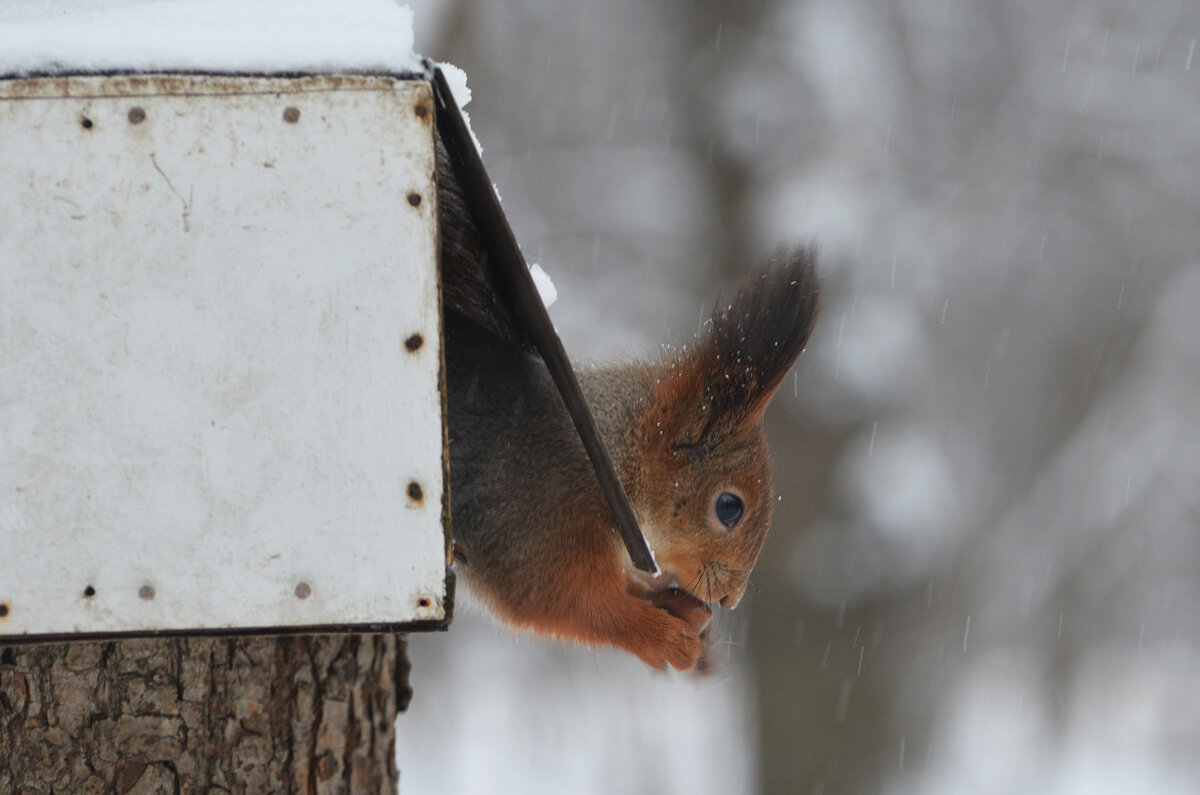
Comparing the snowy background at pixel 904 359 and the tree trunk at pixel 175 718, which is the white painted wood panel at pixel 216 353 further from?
the snowy background at pixel 904 359

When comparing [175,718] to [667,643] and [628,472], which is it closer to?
[667,643]

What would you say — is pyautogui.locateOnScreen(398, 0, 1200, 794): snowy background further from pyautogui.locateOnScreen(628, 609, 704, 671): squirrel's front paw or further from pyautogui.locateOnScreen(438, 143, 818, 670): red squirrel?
pyautogui.locateOnScreen(628, 609, 704, 671): squirrel's front paw

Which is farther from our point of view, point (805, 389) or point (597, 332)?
point (805, 389)

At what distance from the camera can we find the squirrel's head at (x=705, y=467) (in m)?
1.88

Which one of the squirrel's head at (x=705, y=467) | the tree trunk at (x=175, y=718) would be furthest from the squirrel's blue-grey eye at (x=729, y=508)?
the tree trunk at (x=175, y=718)

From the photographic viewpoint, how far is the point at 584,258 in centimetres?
521

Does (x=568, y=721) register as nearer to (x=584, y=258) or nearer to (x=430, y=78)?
(x=584, y=258)

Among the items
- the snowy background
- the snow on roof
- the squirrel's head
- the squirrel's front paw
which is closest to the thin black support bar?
the snow on roof

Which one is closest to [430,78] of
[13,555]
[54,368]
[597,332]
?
[54,368]

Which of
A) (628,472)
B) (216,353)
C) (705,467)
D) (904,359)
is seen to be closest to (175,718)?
(216,353)

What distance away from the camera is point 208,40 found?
105cm

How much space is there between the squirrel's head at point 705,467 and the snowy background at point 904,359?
110 inches

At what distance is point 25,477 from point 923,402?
4949 mm

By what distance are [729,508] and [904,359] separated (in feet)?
12.0
